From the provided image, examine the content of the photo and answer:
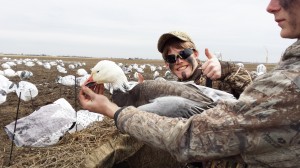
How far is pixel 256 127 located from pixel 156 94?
4.51ft

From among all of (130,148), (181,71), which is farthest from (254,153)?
(181,71)

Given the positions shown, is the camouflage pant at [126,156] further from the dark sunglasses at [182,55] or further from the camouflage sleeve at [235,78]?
the dark sunglasses at [182,55]

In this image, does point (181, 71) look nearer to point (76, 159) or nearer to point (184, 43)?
point (184, 43)

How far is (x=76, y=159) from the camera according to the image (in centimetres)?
282

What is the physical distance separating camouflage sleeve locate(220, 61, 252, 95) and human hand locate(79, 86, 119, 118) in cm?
120

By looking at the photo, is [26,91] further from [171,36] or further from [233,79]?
[233,79]

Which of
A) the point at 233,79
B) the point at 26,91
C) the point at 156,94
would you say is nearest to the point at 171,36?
the point at 233,79

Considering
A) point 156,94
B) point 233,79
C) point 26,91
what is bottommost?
point 26,91

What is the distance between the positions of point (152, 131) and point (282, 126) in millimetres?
582

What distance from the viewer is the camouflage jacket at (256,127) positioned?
1.41m

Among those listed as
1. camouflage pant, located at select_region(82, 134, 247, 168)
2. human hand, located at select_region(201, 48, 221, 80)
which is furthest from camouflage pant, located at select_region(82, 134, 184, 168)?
human hand, located at select_region(201, 48, 221, 80)

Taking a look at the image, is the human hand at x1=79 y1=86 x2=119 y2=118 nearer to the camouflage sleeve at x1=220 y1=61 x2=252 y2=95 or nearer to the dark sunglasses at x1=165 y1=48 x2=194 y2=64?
the camouflage sleeve at x1=220 y1=61 x2=252 y2=95

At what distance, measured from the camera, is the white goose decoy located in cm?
243

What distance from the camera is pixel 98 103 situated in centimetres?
204
